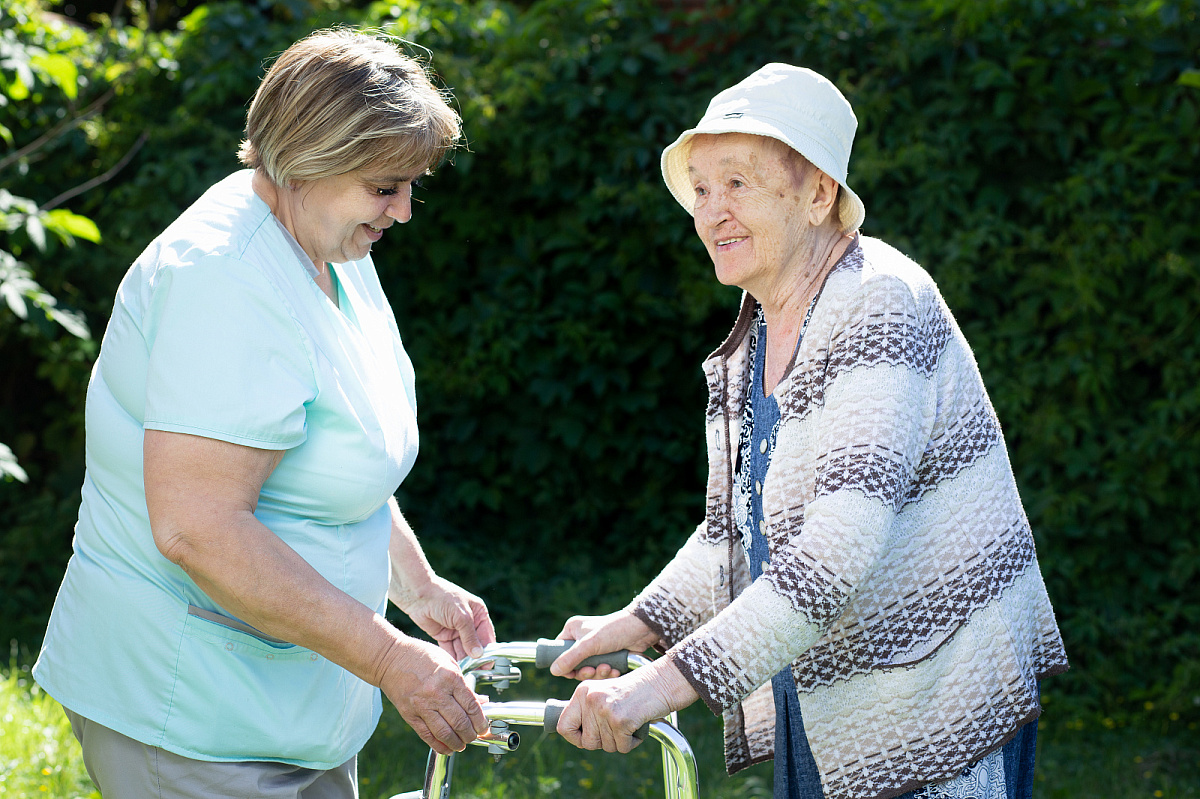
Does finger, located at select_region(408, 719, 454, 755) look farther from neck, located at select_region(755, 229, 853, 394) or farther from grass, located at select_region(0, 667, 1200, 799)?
grass, located at select_region(0, 667, 1200, 799)

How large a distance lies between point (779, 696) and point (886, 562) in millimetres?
424

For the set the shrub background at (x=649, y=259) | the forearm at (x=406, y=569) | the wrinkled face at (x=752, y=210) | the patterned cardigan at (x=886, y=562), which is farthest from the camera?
the shrub background at (x=649, y=259)

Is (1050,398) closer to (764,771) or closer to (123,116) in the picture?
(764,771)

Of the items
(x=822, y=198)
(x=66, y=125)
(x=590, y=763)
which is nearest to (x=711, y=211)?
(x=822, y=198)

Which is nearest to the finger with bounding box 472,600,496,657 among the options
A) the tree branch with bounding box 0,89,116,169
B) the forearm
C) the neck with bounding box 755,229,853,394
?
the forearm

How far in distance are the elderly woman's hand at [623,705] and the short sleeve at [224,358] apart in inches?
25.1

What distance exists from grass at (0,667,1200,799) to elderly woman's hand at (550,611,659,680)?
1.78 m

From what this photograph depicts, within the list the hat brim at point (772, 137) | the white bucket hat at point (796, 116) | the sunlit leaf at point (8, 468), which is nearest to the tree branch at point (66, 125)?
the sunlit leaf at point (8, 468)

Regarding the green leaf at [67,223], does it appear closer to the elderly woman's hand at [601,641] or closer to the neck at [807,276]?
the elderly woman's hand at [601,641]

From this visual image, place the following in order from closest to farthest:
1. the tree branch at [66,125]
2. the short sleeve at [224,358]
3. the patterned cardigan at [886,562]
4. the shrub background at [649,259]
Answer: the short sleeve at [224,358], the patterned cardigan at [886,562], the shrub background at [649,259], the tree branch at [66,125]

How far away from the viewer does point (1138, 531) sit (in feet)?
17.2

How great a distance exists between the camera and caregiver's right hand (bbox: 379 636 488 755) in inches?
71.5

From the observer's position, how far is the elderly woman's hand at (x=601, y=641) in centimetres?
226

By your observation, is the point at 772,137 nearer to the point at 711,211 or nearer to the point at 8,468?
the point at 711,211
